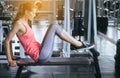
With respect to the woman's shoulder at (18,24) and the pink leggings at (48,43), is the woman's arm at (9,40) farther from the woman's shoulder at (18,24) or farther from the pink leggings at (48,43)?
the pink leggings at (48,43)

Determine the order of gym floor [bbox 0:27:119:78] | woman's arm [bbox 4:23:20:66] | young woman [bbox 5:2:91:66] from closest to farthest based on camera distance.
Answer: woman's arm [bbox 4:23:20:66], young woman [bbox 5:2:91:66], gym floor [bbox 0:27:119:78]

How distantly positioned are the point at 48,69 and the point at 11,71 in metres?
0.50

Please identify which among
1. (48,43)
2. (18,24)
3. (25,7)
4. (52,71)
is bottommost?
(52,71)

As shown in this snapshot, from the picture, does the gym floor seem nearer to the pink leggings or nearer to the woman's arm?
the pink leggings

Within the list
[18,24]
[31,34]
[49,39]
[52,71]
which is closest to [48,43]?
[49,39]

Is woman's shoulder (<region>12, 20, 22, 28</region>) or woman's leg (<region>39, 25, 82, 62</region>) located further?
woman's leg (<region>39, 25, 82, 62</region>)

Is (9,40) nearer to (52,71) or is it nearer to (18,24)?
(18,24)

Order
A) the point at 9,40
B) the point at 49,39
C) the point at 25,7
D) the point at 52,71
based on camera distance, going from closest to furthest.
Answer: the point at 9,40 < the point at 25,7 < the point at 49,39 < the point at 52,71

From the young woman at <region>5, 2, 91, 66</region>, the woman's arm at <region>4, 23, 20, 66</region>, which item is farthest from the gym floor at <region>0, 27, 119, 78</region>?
the woman's arm at <region>4, 23, 20, 66</region>

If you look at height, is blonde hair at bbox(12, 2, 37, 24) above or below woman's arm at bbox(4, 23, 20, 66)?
above

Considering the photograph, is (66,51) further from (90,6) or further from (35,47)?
(35,47)

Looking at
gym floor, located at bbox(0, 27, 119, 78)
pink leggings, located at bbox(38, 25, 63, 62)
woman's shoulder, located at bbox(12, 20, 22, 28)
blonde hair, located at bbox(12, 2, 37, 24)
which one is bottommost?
gym floor, located at bbox(0, 27, 119, 78)

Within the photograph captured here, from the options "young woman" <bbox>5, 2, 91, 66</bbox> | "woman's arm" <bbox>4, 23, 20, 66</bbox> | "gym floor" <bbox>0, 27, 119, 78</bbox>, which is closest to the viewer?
"woman's arm" <bbox>4, 23, 20, 66</bbox>

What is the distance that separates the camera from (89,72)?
4.21m
